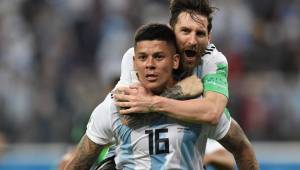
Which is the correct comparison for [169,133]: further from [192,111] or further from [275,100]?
[275,100]

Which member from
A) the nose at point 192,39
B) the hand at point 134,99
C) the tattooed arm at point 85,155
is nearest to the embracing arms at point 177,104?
the hand at point 134,99

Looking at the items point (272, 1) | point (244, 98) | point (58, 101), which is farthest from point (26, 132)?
point (272, 1)

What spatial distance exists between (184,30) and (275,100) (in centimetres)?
650

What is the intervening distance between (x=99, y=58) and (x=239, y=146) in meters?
6.60

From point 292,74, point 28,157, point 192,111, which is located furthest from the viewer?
point 292,74

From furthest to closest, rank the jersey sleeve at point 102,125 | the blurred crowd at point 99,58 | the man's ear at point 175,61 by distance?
the blurred crowd at point 99,58 → the jersey sleeve at point 102,125 → the man's ear at point 175,61

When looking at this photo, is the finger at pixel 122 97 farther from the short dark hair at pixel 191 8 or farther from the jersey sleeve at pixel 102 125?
the short dark hair at pixel 191 8

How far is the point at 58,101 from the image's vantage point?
12477mm

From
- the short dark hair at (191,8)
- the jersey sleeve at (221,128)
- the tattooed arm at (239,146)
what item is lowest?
the tattooed arm at (239,146)

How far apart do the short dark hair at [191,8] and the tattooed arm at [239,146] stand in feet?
2.15

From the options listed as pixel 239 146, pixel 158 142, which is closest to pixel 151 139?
pixel 158 142

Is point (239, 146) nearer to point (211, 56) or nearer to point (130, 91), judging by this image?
point (211, 56)

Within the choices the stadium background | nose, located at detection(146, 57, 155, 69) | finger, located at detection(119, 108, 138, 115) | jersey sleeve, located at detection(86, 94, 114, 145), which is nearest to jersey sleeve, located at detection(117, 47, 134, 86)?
jersey sleeve, located at detection(86, 94, 114, 145)

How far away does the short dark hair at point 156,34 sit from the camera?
5918 millimetres
